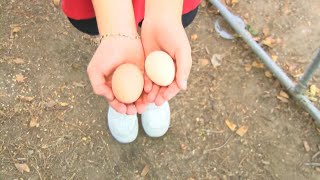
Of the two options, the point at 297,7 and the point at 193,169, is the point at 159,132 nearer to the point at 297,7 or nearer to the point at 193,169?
the point at 193,169

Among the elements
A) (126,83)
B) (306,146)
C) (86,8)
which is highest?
(86,8)

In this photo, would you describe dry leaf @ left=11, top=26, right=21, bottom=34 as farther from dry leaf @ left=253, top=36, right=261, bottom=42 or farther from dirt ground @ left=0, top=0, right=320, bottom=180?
dry leaf @ left=253, top=36, right=261, bottom=42

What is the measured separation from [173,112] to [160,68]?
0.68 m

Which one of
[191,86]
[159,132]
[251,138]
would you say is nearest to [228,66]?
[191,86]

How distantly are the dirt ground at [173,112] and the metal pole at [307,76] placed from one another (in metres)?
0.11

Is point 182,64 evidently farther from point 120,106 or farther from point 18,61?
point 18,61

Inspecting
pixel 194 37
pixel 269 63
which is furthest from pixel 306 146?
pixel 194 37

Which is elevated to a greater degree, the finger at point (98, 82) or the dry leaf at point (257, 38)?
the finger at point (98, 82)

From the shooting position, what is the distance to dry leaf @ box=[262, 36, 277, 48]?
85.0 inches

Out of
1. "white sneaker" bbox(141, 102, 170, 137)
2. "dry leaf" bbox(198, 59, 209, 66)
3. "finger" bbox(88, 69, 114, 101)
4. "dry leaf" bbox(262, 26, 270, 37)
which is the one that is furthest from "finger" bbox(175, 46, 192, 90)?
"dry leaf" bbox(262, 26, 270, 37)

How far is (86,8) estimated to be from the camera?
1.40 meters

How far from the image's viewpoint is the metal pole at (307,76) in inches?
68.2

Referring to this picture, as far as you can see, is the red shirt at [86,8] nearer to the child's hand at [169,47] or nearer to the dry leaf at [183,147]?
the child's hand at [169,47]

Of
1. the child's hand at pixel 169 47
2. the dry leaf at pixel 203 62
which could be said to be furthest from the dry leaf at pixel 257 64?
the child's hand at pixel 169 47
